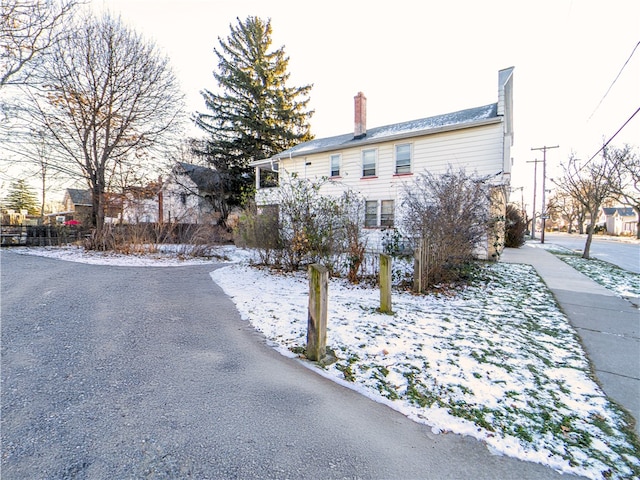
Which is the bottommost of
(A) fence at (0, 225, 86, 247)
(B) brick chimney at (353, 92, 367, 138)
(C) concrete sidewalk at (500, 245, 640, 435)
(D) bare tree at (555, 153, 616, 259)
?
(C) concrete sidewalk at (500, 245, 640, 435)

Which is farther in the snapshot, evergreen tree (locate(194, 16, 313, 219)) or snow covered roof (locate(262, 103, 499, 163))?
A: evergreen tree (locate(194, 16, 313, 219))

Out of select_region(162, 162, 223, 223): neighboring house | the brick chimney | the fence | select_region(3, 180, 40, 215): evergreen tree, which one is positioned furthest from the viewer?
select_region(3, 180, 40, 215): evergreen tree

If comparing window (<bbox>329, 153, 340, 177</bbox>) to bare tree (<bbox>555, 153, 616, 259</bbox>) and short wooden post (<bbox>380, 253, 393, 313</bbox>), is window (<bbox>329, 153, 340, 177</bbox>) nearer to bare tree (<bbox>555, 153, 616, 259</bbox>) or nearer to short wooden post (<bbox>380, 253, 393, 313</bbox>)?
bare tree (<bbox>555, 153, 616, 259</bbox>)

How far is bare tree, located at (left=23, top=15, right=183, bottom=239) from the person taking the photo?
1216 cm

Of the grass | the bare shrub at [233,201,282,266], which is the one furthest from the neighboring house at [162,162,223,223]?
the grass

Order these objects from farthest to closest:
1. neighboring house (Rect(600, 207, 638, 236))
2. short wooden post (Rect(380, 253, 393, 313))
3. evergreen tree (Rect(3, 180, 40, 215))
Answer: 1. neighboring house (Rect(600, 207, 638, 236))
2. evergreen tree (Rect(3, 180, 40, 215))
3. short wooden post (Rect(380, 253, 393, 313))

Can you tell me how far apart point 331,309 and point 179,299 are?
2700mm

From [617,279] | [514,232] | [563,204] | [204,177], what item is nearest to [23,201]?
[204,177]

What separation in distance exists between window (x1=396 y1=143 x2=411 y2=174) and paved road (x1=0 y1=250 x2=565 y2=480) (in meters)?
11.2

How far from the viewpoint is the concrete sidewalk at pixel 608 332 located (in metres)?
2.73

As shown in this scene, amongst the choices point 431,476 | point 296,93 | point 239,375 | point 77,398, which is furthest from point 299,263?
point 296,93

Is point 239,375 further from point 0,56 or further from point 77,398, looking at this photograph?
point 0,56

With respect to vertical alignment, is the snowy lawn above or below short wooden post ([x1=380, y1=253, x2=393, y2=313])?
below

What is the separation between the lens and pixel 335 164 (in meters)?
15.2
